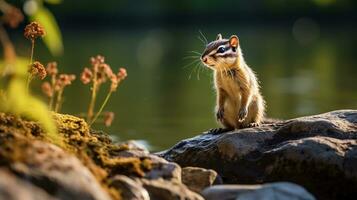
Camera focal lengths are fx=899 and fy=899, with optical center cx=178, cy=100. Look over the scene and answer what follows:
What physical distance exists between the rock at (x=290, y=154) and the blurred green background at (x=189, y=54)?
41.3 inches

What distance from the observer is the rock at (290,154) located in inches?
259

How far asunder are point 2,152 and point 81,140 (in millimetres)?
1389

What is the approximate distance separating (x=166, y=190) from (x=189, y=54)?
32.5m

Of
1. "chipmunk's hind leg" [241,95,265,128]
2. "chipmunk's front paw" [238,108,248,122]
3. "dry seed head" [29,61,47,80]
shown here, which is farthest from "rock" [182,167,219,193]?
"chipmunk's hind leg" [241,95,265,128]

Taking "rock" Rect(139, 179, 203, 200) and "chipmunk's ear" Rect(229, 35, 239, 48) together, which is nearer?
"rock" Rect(139, 179, 203, 200)

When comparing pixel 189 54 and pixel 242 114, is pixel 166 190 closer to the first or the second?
pixel 242 114

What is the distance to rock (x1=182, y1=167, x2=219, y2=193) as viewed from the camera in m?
6.30

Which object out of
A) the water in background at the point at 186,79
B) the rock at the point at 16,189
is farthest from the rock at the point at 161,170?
the water in background at the point at 186,79

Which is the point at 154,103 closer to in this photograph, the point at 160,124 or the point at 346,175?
the point at 160,124

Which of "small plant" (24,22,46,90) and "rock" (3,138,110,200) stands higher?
"small plant" (24,22,46,90)

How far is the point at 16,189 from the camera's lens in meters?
4.14

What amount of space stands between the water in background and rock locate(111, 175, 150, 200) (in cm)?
753

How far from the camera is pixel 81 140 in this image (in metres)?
6.06

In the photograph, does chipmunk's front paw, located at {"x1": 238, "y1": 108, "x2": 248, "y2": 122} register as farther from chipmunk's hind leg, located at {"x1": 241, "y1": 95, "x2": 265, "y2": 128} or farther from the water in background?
the water in background
